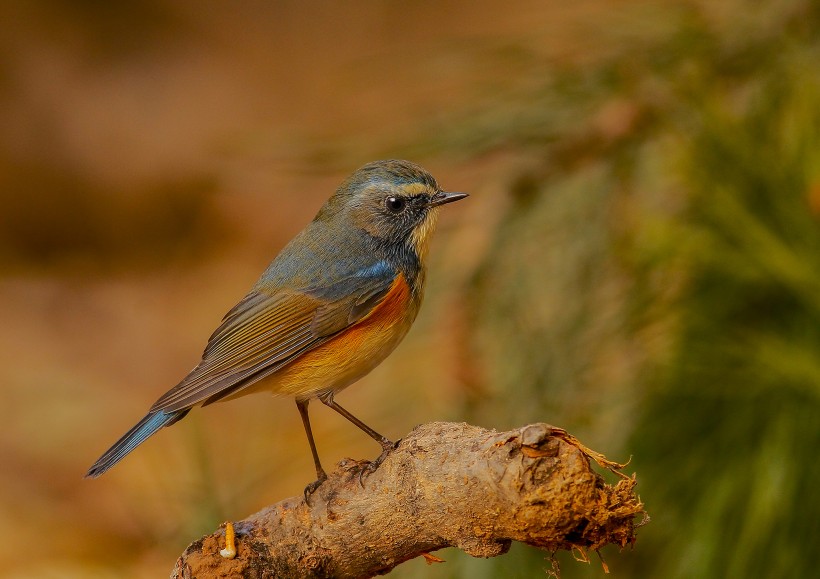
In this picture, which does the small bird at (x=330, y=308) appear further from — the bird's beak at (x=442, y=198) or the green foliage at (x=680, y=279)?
the green foliage at (x=680, y=279)

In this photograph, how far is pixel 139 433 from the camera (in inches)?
72.0

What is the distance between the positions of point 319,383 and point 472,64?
0.83 metres

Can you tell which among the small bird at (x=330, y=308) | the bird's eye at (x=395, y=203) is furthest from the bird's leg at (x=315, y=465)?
the bird's eye at (x=395, y=203)

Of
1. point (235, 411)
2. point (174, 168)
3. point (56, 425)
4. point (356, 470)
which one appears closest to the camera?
→ point (356, 470)

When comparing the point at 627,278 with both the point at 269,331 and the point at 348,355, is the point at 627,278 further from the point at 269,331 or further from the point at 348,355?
the point at 269,331

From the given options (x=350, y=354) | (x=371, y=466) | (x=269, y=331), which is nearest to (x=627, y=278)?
(x=350, y=354)

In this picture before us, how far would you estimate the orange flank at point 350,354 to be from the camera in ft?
6.38

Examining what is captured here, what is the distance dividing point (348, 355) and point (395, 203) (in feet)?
1.38

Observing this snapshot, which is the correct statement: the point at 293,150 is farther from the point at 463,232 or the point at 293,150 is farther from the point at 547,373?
the point at 547,373

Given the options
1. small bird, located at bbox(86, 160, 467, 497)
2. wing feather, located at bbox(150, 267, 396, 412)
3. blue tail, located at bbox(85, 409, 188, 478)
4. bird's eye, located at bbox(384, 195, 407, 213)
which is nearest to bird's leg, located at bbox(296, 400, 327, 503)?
small bird, located at bbox(86, 160, 467, 497)

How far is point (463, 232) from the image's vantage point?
222 centimetres

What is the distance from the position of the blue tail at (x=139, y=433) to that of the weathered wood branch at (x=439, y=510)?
15.0 inches

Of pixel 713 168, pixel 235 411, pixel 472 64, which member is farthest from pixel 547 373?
pixel 235 411

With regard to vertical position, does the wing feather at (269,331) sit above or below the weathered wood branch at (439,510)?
above
